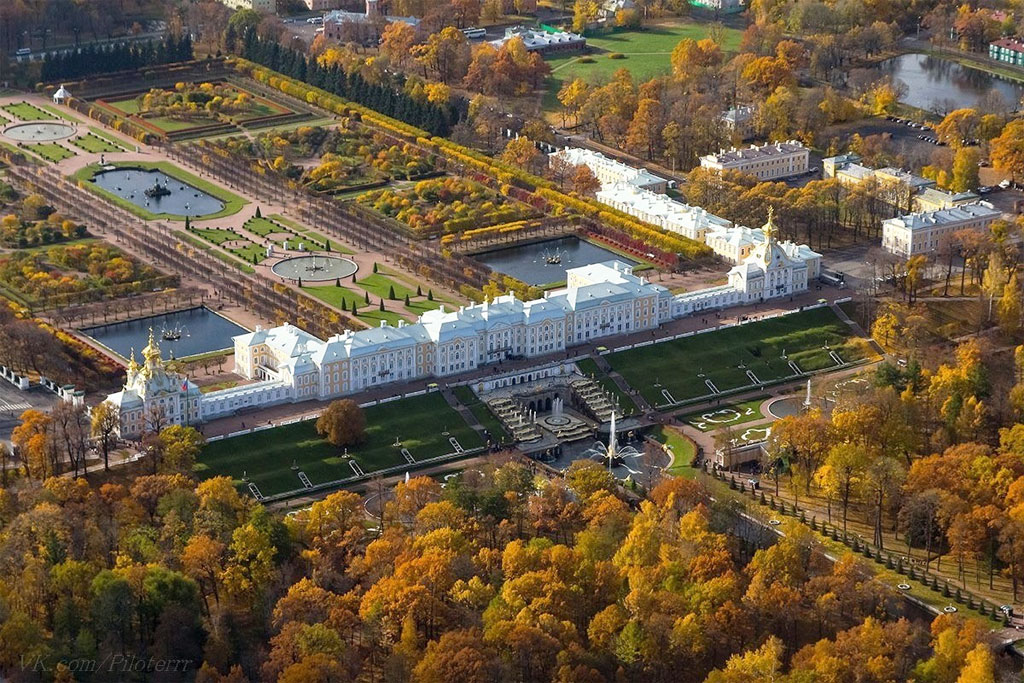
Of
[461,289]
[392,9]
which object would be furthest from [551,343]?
[392,9]

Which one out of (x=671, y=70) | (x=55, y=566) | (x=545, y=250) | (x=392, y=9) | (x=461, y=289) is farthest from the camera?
(x=392, y=9)

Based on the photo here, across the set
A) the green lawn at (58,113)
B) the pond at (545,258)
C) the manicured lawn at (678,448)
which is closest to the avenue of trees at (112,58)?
the green lawn at (58,113)

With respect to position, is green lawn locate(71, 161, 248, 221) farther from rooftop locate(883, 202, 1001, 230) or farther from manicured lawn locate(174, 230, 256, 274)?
rooftop locate(883, 202, 1001, 230)

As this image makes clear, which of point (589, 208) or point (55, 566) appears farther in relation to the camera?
point (589, 208)

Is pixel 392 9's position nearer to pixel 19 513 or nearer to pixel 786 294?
pixel 786 294

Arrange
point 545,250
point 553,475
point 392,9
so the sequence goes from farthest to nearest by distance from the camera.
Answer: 1. point 392,9
2. point 545,250
3. point 553,475

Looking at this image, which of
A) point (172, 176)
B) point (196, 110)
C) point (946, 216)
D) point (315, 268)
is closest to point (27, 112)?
point (196, 110)
